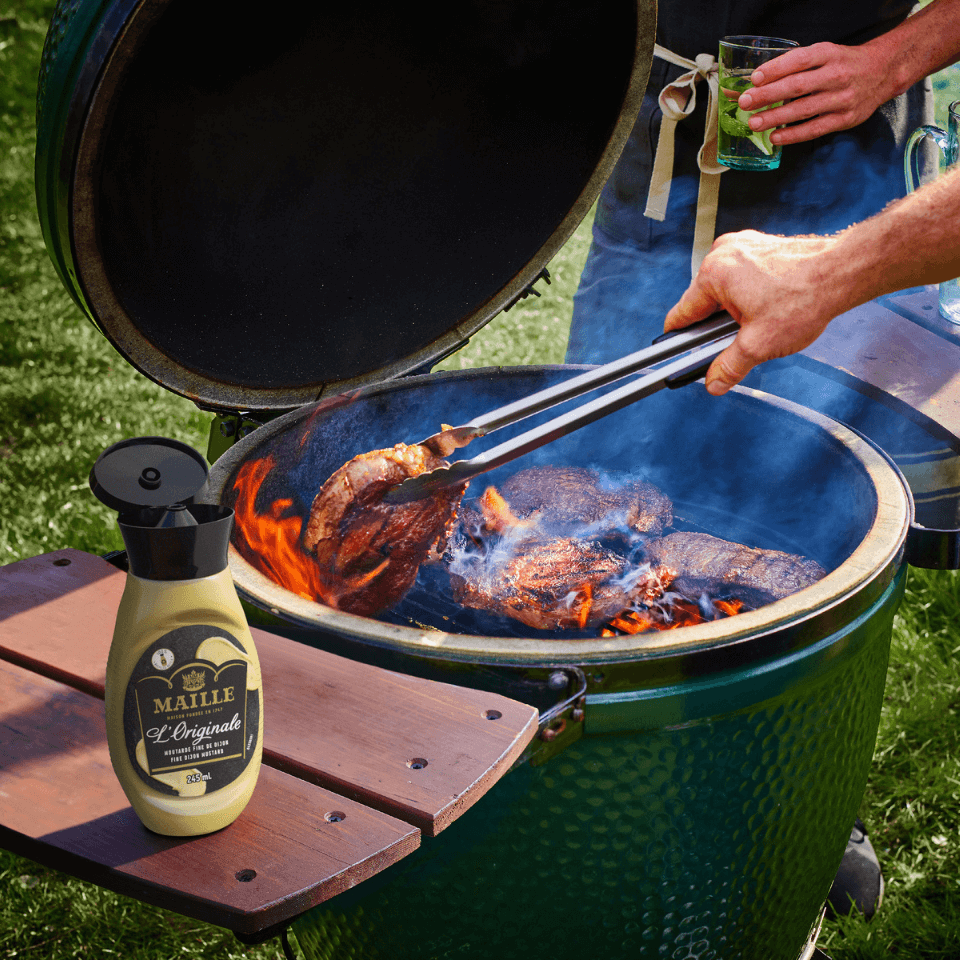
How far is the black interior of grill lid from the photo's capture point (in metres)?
1.74

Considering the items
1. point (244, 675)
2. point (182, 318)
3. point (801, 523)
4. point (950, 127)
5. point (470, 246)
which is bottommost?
point (801, 523)

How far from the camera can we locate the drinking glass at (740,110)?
2.15 metres

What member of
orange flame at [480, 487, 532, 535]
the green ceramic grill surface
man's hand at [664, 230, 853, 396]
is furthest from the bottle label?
orange flame at [480, 487, 532, 535]

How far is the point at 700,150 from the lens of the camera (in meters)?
2.52

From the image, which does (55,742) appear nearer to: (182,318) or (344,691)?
(344,691)

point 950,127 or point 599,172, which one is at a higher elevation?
point 950,127

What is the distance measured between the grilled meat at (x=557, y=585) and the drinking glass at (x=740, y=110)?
980mm

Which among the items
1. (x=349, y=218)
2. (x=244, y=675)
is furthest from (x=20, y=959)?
(x=349, y=218)

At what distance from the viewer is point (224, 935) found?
2314mm

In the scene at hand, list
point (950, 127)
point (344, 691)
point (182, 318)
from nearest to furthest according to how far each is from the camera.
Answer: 1. point (344, 691)
2. point (182, 318)
3. point (950, 127)

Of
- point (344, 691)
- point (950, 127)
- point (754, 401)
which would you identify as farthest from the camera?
point (950, 127)

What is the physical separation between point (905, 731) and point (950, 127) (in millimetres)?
1618

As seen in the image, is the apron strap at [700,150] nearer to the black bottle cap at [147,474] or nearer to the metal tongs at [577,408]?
the metal tongs at [577,408]

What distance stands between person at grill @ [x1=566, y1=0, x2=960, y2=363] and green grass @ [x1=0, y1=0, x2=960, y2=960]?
1.35 meters
